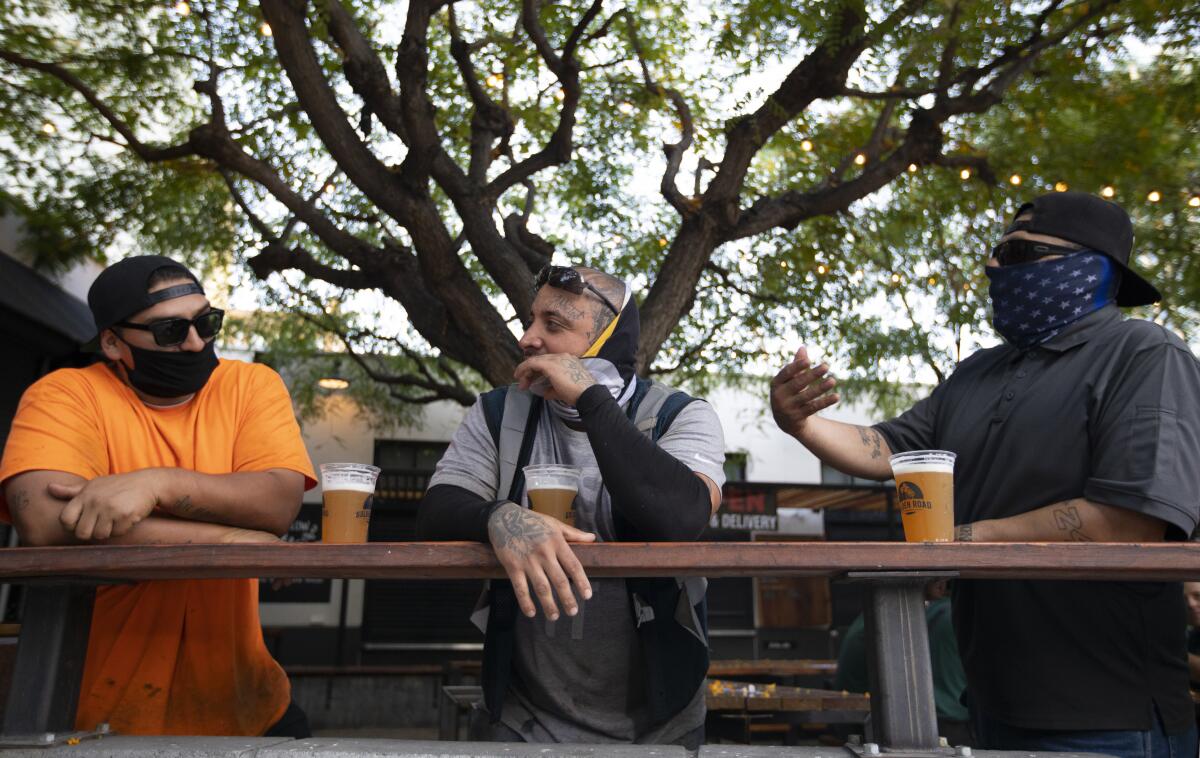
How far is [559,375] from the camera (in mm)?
2309

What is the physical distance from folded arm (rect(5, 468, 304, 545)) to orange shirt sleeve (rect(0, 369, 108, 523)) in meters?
0.05

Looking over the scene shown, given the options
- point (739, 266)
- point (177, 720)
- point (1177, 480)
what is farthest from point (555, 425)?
point (739, 266)

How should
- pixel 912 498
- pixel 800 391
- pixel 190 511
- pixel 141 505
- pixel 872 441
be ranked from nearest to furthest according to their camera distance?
pixel 912 498 < pixel 141 505 < pixel 190 511 < pixel 800 391 < pixel 872 441

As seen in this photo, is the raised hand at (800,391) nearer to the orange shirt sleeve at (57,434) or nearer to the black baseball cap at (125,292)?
the black baseball cap at (125,292)

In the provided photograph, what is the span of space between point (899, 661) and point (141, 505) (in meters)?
1.79

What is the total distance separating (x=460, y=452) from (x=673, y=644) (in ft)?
2.58

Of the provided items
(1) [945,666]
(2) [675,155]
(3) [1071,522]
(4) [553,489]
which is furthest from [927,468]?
(2) [675,155]

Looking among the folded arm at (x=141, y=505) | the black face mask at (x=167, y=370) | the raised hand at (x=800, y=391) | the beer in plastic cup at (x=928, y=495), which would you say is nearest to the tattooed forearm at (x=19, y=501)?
the folded arm at (x=141, y=505)

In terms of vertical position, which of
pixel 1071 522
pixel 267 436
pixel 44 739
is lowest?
pixel 44 739

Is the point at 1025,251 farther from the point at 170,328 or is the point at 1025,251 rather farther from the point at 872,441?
the point at 170,328

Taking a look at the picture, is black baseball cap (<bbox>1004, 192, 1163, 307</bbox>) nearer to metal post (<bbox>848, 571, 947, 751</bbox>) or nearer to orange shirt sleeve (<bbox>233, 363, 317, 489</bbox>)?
metal post (<bbox>848, 571, 947, 751</bbox>)

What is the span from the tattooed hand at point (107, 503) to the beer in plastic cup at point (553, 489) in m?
0.92

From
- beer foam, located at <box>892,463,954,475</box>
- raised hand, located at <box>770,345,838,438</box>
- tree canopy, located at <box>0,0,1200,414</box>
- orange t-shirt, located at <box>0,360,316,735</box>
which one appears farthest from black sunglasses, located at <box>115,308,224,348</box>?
tree canopy, located at <box>0,0,1200,414</box>

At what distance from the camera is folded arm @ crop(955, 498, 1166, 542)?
2145 millimetres
